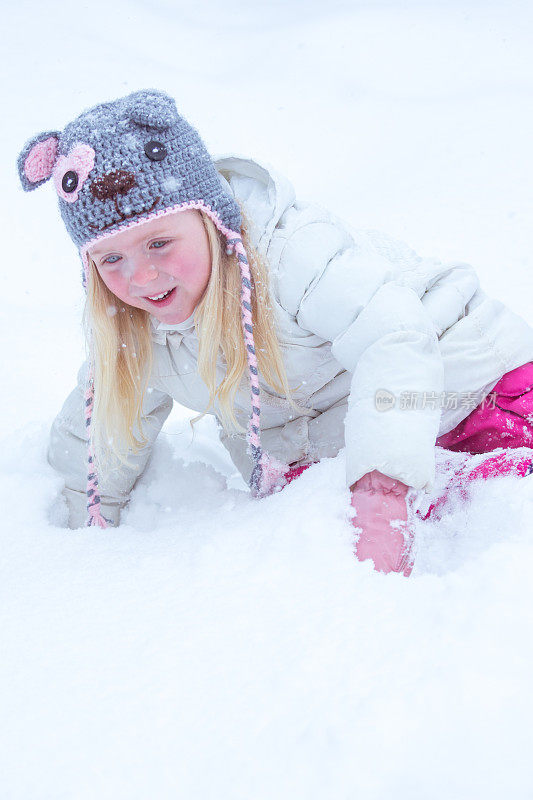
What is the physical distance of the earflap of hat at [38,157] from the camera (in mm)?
1116

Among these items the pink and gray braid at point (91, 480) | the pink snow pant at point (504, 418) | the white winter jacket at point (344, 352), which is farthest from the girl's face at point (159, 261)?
the pink snow pant at point (504, 418)

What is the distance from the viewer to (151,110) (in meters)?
1.07

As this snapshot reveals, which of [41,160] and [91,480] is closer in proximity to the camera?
[41,160]

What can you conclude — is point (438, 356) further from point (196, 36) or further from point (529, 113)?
point (196, 36)

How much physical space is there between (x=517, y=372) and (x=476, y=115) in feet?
8.32

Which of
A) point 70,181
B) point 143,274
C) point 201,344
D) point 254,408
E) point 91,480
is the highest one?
point 70,181

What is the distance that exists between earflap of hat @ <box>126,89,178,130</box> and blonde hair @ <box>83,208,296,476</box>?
0.50 ft

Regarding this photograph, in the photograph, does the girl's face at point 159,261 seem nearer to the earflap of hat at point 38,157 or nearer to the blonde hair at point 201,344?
the blonde hair at point 201,344

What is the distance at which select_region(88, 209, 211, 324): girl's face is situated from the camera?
43.6 inches

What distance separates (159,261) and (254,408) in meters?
0.30

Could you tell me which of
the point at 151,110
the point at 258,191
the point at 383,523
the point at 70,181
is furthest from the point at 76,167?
the point at 383,523

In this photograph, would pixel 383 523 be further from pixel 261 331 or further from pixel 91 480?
pixel 91 480

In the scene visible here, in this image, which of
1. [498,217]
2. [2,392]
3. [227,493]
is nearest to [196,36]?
[498,217]

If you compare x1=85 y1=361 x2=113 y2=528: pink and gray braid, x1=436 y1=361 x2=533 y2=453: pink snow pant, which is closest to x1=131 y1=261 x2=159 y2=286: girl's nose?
x1=85 y1=361 x2=113 y2=528: pink and gray braid
